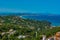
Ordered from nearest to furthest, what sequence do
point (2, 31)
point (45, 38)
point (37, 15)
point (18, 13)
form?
point (45, 38) → point (2, 31) → point (18, 13) → point (37, 15)

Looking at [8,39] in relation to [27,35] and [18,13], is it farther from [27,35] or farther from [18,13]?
[18,13]

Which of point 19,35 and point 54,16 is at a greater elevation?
point 19,35

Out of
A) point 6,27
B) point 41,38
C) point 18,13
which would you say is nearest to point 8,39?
point 41,38

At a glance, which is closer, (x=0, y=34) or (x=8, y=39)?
(x=8, y=39)

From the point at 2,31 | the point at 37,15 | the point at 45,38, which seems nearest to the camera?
the point at 45,38

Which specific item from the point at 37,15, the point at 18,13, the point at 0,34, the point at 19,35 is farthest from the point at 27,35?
the point at 37,15

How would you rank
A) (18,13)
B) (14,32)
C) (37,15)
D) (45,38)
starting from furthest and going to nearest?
(37,15), (18,13), (14,32), (45,38)

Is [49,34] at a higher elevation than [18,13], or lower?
higher

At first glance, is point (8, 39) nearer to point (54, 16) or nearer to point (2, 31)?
point (2, 31)

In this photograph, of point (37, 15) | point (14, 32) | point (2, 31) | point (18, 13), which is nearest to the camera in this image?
point (14, 32)
